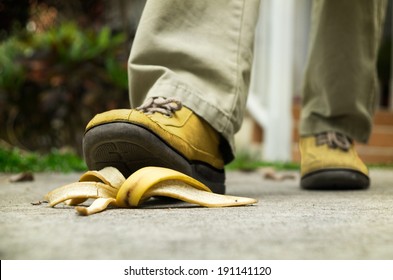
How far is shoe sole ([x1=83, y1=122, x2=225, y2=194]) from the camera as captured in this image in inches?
41.3

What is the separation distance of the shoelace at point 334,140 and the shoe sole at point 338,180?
0.10 meters

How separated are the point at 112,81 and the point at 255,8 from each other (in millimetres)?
2343

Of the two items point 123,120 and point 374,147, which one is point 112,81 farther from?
point 123,120

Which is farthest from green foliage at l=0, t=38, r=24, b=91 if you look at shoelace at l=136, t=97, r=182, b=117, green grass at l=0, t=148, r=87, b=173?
shoelace at l=136, t=97, r=182, b=117

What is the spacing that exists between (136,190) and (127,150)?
Answer: 10cm

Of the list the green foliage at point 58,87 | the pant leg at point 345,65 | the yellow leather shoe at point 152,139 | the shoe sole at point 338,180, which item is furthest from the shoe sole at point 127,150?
the green foliage at point 58,87

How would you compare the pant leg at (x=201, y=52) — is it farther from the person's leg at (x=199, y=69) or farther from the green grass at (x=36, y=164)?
the green grass at (x=36, y=164)

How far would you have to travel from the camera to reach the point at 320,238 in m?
0.74

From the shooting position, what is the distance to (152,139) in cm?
107

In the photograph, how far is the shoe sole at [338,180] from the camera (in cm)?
154

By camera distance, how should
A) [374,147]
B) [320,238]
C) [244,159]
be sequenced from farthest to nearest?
[374,147] < [244,159] < [320,238]

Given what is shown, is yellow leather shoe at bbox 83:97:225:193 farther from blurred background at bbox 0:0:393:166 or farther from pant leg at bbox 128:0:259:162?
blurred background at bbox 0:0:393:166

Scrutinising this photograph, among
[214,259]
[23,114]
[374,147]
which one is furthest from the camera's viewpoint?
[374,147]

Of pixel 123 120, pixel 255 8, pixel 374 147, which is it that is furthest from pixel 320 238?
pixel 374 147
